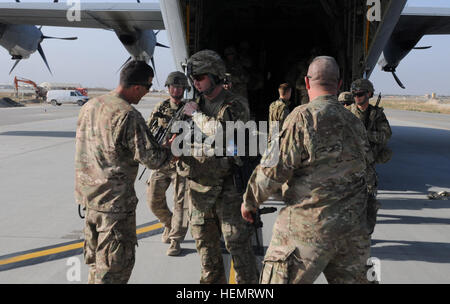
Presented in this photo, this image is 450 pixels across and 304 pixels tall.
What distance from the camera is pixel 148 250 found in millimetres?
4191

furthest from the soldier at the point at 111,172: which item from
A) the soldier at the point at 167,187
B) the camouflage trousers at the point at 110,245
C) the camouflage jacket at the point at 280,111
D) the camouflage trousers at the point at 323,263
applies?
the camouflage jacket at the point at 280,111

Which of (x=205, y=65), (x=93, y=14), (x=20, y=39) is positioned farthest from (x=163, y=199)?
(x=20, y=39)

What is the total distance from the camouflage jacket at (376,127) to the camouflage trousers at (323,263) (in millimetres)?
2721

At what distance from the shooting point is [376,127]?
467 cm

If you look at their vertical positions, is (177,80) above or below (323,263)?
above

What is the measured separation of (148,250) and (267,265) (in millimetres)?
2370

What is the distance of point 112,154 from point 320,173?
1.44 metres

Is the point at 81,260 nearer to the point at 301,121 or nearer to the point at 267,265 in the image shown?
the point at 267,265

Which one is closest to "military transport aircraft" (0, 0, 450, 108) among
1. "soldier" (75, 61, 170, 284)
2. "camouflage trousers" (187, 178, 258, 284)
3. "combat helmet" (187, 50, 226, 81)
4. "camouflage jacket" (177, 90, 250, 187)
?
"combat helmet" (187, 50, 226, 81)

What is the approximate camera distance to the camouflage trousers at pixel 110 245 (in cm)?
259

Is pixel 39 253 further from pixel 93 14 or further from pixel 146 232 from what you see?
pixel 93 14

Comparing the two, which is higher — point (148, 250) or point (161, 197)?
point (161, 197)
